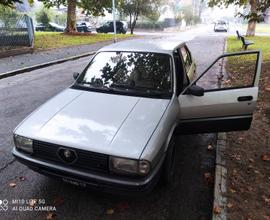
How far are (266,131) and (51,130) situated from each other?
3910 mm

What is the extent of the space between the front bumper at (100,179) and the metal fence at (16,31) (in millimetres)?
12308

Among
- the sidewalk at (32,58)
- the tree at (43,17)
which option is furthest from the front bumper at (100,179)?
the tree at (43,17)

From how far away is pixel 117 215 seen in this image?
324cm

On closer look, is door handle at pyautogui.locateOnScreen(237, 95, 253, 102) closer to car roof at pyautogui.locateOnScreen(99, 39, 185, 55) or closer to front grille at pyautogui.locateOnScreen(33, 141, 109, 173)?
car roof at pyautogui.locateOnScreen(99, 39, 185, 55)

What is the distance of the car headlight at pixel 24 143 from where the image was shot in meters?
3.23

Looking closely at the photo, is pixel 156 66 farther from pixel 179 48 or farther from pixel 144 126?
pixel 144 126

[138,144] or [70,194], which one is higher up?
[138,144]

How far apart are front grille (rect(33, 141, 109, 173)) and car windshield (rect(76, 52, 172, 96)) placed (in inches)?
48.9

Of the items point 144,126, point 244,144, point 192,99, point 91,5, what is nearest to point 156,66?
point 192,99

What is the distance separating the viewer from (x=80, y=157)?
3.01 meters

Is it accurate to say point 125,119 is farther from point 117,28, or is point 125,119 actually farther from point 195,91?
point 117,28

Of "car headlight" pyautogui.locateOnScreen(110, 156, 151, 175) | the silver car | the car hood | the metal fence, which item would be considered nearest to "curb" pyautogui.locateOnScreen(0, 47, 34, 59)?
the metal fence

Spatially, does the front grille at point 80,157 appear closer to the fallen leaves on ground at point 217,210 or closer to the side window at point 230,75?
the fallen leaves on ground at point 217,210

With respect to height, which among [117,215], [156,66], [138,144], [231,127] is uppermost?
[156,66]
